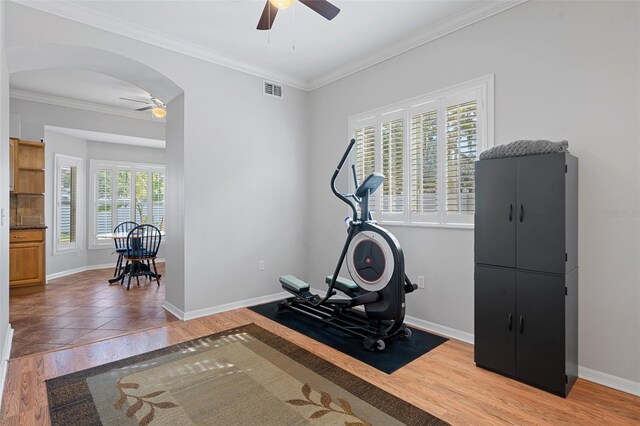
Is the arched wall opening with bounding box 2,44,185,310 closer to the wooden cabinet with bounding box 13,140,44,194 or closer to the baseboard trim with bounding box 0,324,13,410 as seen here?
the baseboard trim with bounding box 0,324,13,410

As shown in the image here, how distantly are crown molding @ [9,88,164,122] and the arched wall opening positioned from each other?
2528 mm

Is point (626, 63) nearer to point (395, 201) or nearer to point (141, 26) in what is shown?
point (395, 201)

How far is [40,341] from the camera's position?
3.12m

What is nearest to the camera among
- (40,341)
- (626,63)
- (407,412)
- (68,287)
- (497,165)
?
(407,412)

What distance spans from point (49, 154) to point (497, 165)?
23.3 feet

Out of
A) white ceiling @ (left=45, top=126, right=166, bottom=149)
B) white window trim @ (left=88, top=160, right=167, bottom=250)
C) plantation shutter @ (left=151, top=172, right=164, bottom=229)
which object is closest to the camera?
white ceiling @ (left=45, top=126, right=166, bottom=149)

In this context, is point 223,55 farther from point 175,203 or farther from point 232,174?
point 175,203

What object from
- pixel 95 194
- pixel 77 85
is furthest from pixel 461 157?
pixel 95 194

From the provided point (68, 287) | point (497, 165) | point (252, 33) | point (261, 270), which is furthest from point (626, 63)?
point (68, 287)

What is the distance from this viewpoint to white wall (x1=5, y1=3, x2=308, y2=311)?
3762mm

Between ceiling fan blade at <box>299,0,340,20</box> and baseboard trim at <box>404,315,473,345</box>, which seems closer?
ceiling fan blade at <box>299,0,340,20</box>

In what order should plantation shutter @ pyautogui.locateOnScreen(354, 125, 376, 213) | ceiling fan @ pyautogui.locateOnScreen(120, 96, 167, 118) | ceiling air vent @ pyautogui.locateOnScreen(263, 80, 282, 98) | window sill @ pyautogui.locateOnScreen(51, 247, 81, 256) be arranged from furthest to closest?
window sill @ pyautogui.locateOnScreen(51, 247, 81, 256), ceiling fan @ pyautogui.locateOnScreen(120, 96, 167, 118), ceiling air vent @ pyautogui.locateOnScreen(263, 80, 282, 98), plantation shutter @ pyautogui.locateOnScreen(354, 125, 376, 213)

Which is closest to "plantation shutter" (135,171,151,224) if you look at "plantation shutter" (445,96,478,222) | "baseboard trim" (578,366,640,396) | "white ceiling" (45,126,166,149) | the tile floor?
"white ceiling" (45,126,166,149)

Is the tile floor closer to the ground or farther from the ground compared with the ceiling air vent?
closer to the ground
